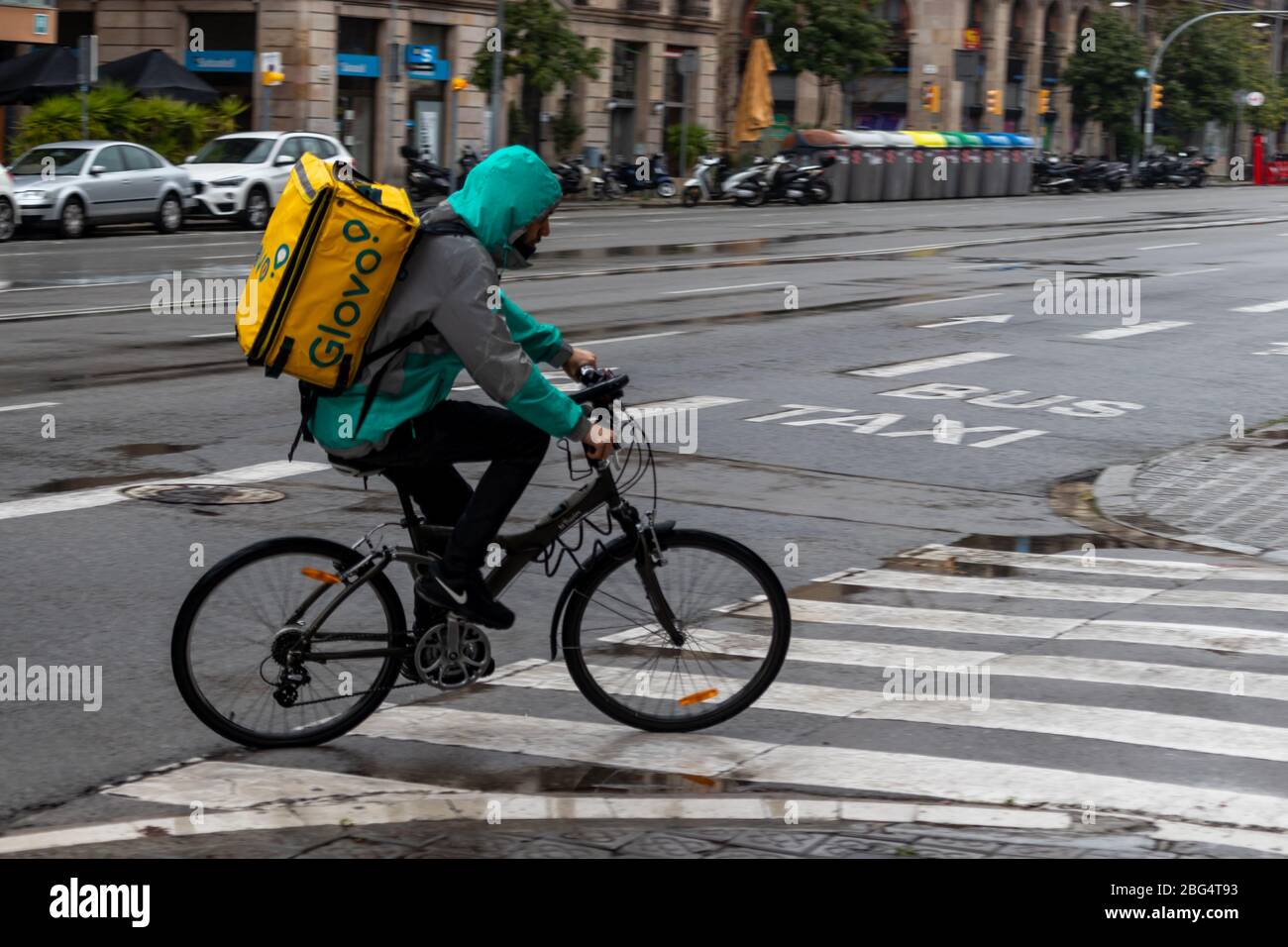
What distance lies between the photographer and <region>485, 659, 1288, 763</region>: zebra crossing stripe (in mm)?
5895

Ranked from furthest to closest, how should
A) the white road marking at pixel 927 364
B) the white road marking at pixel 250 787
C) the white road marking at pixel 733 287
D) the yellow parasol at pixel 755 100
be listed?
the yellow parasol at pixel 755 100 < the white road marking at pixel 733 287 < the white road marking at pixel 927 364 < the white road marking at pixel 250 787

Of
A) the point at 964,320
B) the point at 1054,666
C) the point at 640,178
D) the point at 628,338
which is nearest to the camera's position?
the point at 1054,666

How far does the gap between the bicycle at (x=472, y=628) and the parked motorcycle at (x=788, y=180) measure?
1684 inches

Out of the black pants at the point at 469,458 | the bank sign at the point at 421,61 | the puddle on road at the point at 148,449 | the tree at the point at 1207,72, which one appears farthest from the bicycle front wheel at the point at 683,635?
the tree at the point at 1207,72

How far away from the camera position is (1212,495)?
431 inches

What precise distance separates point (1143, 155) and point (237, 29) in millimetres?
44298

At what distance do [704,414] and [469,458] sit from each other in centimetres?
747

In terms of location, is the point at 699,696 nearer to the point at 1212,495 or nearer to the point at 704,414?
the point at 1212,495

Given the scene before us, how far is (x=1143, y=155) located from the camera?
259 feet

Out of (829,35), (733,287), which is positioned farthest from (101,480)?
(829,35)

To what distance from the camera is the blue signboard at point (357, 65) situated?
154 feet

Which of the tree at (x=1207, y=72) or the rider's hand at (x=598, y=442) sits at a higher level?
the tree at (x=1207, y=72)

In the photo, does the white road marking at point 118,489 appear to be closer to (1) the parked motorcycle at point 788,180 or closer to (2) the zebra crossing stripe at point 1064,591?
(2) the zebra crossing stripe at point 1064,591
